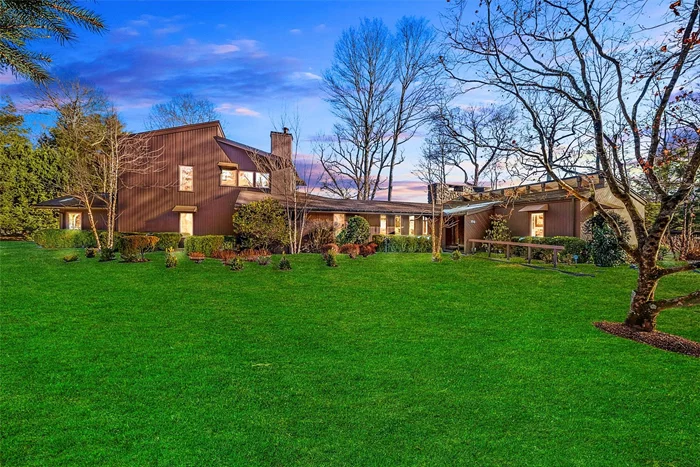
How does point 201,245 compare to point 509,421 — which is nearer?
point 509,421

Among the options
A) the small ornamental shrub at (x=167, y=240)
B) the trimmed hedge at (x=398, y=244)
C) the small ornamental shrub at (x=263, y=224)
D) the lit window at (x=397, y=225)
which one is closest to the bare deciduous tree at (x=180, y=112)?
the small ornamental shrub at (x=167, y=240)

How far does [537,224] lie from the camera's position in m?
20.9

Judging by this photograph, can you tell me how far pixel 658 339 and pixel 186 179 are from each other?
72.2ft

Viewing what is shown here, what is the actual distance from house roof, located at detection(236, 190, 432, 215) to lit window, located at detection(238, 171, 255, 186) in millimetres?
963

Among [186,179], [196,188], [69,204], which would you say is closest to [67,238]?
[69,204]

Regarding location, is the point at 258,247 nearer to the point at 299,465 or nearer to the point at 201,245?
the point at 201,245

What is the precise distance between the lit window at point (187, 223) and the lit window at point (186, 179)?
1.52 meters

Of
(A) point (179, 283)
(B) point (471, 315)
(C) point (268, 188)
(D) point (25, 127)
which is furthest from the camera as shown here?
(D) point (25, 127)

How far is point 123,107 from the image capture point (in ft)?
86.3

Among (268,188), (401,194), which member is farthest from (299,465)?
(401,194)

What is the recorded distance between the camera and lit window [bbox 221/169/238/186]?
22609mm

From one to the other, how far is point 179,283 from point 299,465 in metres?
8.62

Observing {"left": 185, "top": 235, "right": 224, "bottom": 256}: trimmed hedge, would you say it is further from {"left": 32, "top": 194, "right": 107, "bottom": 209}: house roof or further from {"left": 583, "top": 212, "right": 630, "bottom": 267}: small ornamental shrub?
{"left": 583, "top": 212, "right": 630, "bottom": 267}: small ornamental shrub

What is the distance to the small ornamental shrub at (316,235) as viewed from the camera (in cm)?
2003
